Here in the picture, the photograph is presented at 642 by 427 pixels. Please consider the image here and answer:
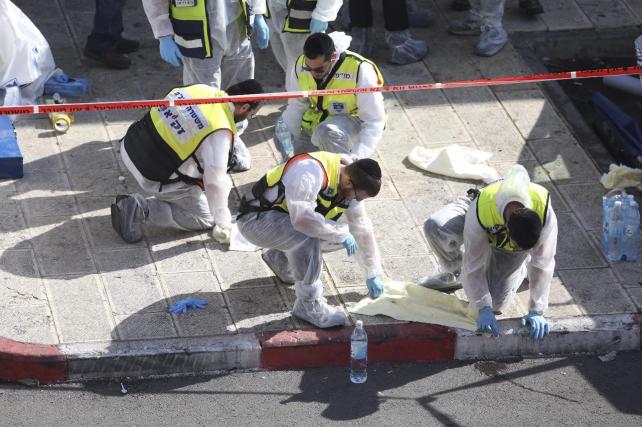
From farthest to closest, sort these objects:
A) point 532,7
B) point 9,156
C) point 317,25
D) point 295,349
→ point 532,7, point 317,25, point 9,156, point 295,349

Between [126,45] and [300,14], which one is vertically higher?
[300,14]

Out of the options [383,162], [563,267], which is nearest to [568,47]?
[383,162]

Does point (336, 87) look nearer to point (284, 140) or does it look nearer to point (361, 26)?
point (284, 140)

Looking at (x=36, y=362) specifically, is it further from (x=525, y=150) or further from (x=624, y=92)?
(x=624, y=92)

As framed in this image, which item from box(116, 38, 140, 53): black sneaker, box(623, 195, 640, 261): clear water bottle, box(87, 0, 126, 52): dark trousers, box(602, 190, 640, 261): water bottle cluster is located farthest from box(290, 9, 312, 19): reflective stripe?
box(623, 195, 640, 261): clear water bottle

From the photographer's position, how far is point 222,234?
8.09 meters

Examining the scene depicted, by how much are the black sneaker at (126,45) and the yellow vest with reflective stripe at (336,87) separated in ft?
7.94

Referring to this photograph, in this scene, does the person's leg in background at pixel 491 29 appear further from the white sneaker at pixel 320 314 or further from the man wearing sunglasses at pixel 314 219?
the white sneaker at pixel 320 314

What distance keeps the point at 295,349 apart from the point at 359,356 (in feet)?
1.21

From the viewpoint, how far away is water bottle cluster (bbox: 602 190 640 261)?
8203mm

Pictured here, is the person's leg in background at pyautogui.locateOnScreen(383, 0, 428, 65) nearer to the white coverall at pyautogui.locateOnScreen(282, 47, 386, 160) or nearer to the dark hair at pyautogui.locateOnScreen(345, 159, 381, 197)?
the white coverall at pyautogui.locateOnScreen(282, 47, 386, 160)

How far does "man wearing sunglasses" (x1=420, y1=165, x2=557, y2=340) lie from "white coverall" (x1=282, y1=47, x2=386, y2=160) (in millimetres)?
790

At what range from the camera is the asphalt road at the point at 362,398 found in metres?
6.83

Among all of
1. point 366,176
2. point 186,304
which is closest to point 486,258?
point 366,176
